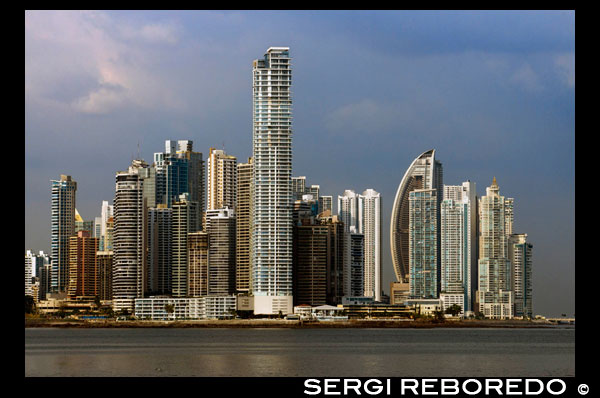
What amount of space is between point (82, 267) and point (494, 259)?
2356 inches

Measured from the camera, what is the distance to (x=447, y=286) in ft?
477

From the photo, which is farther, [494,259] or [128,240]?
[494,259]

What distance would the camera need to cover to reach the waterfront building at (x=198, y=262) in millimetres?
127688

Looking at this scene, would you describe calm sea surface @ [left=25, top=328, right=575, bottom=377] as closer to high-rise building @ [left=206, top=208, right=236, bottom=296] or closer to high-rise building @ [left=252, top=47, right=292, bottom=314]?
high-rise building @ [left=252, top=47, right=292, bottom=314]

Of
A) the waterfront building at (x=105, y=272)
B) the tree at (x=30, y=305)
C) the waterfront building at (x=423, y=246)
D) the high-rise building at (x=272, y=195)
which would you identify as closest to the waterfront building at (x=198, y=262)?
the high-rise building at (x=272, y=195)

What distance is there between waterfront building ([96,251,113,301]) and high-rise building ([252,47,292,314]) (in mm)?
33092

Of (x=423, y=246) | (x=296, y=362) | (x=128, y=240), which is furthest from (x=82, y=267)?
(x=296, y=362)

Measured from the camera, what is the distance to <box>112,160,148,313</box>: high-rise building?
123188 mm

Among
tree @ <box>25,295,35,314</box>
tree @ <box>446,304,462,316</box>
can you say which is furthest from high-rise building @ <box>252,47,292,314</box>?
tree @ <box>25,295,35,314</box>

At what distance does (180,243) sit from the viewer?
137 m

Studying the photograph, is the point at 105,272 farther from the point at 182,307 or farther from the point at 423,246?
the point at 423,246
